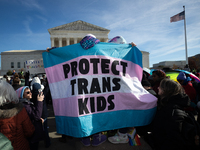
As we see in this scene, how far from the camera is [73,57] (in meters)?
2.58

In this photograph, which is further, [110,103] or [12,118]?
[110,103]

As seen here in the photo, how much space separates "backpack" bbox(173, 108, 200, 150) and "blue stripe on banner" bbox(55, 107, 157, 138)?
77 centimetres

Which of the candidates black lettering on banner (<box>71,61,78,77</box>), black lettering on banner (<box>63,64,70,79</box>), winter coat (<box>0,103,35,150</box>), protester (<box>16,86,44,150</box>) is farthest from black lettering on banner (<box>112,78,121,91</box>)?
winter coat (<box>0,103,35,150</box>)

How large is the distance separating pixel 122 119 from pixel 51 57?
6.36 ft

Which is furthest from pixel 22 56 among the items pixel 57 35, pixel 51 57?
pixel 51 57

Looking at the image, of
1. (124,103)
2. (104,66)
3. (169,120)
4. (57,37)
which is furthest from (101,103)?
(57,37)

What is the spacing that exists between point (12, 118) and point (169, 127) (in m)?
2.10

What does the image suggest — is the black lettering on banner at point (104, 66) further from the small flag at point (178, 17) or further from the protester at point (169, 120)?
the small flag at point (178, 17)

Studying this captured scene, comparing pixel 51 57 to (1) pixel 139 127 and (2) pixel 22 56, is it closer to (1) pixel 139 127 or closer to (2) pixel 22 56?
(1) pixel 139 127

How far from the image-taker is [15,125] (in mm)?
1754

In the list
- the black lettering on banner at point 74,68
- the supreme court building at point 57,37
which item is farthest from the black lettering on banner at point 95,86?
the supreme court building at point 57,37

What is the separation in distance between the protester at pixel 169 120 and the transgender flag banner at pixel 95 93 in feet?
1.79

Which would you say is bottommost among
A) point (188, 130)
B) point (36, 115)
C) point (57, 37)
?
point (188, 130)

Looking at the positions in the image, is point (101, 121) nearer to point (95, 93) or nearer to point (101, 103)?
point (101, 103)
